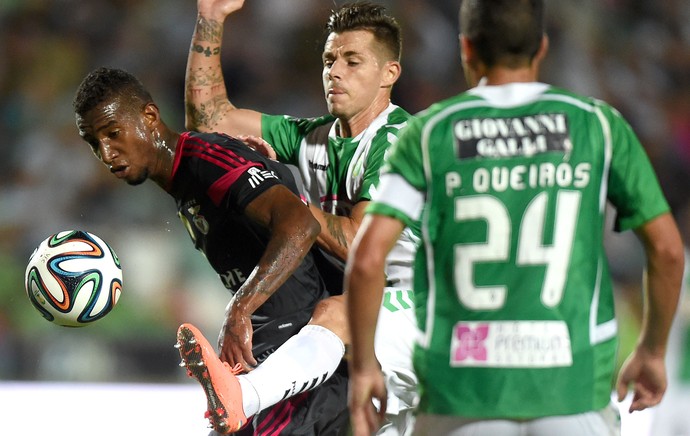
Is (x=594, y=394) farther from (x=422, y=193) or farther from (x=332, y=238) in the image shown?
(x=332, y=238)

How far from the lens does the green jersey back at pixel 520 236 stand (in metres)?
2.35

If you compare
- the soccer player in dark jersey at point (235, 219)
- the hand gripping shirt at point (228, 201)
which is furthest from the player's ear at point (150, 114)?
the hand gripping shirt at point (228, 201)

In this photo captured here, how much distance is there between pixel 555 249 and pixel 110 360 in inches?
237

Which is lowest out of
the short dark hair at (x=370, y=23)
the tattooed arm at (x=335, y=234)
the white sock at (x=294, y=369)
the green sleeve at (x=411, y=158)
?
the white sock at (x=294, y=369)

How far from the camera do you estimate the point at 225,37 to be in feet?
29.9

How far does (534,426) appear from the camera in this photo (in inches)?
93.1

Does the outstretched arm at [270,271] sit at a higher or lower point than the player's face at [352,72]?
lower

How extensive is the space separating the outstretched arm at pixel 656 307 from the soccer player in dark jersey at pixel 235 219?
53.1 inches

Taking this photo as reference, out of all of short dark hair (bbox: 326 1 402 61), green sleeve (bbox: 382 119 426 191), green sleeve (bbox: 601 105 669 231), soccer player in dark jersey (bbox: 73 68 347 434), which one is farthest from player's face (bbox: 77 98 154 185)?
green sleeve (bbox: 601 105 669 231)

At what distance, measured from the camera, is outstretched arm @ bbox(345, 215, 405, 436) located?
7.79 ft

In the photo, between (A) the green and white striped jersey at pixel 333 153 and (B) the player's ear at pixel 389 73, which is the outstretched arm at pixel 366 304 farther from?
(B) the player's ear at pixel 389 73

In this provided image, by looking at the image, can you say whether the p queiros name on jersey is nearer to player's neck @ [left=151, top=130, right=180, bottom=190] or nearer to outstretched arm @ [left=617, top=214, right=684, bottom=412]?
outstretched arm @ [left=617, top=214, right=684, bottom=412]

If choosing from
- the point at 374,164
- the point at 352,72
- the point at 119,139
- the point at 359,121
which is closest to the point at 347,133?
the point at 359,121

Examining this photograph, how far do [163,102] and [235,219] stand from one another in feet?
17.7
